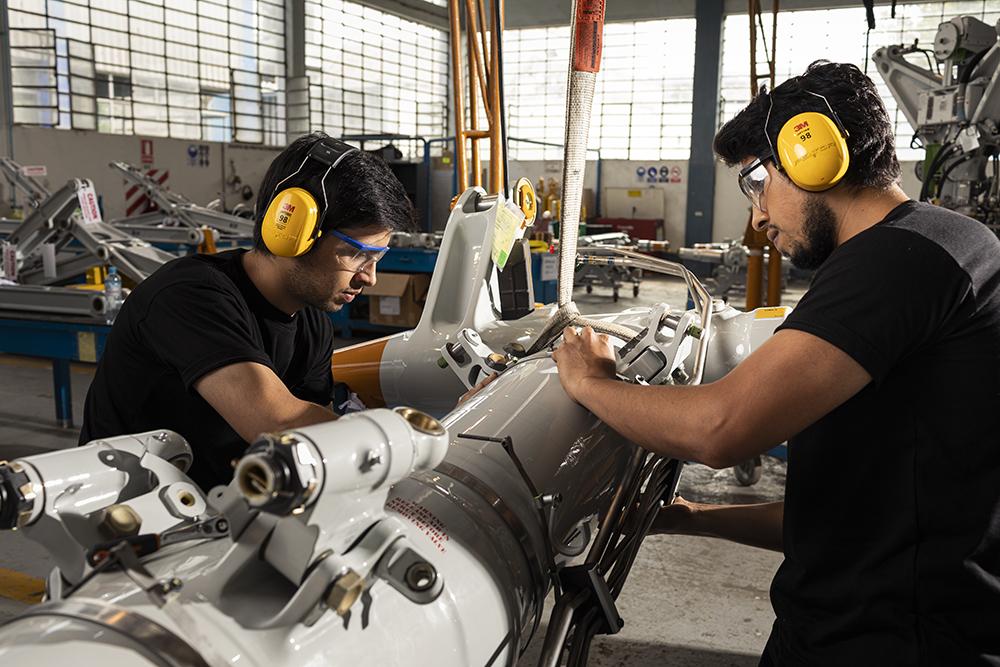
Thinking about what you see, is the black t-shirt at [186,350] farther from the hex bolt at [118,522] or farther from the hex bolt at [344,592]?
the hex bolt at [344,592]

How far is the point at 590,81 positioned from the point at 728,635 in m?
1.96

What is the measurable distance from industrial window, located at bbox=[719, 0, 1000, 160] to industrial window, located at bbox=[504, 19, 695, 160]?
841mm

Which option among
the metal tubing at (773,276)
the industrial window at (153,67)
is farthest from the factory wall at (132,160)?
the metal tubing at (773,276)

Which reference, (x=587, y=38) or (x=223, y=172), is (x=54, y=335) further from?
(x=223, y=172)

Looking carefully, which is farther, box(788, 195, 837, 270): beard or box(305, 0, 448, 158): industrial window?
box(305, 0, 448, 158): industrial window

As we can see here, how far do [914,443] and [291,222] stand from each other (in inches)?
49.0

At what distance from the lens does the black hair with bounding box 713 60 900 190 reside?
1.51 meters

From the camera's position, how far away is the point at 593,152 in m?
16.7

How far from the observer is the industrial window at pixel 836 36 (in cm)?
1459

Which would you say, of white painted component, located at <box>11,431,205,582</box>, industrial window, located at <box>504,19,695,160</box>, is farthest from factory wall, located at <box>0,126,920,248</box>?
white painted component, located at <box>11,431,205,582</box>

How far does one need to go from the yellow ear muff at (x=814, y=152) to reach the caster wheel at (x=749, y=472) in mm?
3070

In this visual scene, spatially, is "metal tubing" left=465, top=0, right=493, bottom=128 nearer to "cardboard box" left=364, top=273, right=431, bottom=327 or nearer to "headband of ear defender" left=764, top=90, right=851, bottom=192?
"headband of ear defender" left=764, top=90, right=851, bottom=192

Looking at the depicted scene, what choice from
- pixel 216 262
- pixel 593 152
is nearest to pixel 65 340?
pixel 216 262

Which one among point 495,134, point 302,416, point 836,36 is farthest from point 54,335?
point 836,36
